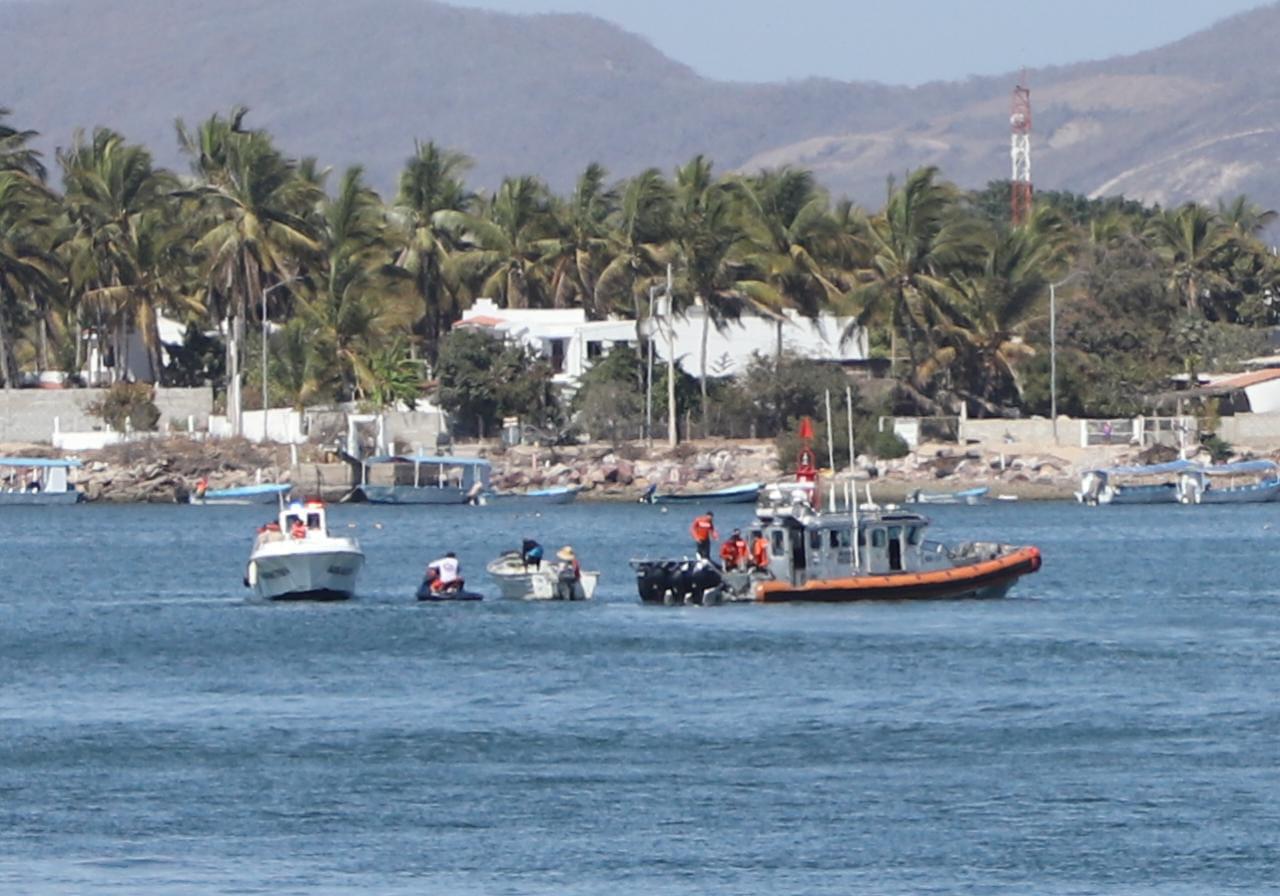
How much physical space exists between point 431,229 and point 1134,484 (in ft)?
104

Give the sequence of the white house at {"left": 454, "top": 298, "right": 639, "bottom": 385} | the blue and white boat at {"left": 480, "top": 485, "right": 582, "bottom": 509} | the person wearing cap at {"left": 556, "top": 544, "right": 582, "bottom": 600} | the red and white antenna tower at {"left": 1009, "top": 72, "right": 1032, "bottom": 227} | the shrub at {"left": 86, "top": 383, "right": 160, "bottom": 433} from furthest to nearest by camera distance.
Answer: the red and white antenna tower at {"left": 1009, "top": 72, "right": 1032, "bottom": 227}
the white house at {"left": 454, "top": 298, "right": 639, "bottom": 385}
the shrub at {"left": 86, "top": 383, "right": 160, "bottom": 433}
the blue and white boat at {"left": 480, "top": 485, "right": 582, "bottom": 509}
the person wearing cap at {"left": 556, "top": 544, "right": 582, "bottom": 600}

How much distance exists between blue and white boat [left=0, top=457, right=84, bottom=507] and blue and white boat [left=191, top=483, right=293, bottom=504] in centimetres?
474

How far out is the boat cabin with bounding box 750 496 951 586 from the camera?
47.6m

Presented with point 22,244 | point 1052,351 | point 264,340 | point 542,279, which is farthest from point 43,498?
point 1052,351

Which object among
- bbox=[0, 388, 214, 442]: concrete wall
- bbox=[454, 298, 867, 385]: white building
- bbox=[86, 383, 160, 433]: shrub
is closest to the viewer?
bbox=[86, 383, 160, 433]: shrub

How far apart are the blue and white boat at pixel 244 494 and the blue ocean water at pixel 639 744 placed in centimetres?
3627

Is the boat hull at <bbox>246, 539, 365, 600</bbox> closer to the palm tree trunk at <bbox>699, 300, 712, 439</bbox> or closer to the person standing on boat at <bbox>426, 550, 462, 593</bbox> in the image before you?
the person standing on boat at <bbox>426, 550, 462, 593</bbox>

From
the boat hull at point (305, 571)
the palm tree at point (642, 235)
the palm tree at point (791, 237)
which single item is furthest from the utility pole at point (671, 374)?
the boat hull at point (305, 571)

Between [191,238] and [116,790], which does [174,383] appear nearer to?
[191,238]

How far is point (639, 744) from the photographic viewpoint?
107 ft

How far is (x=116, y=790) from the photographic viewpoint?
29172 mm

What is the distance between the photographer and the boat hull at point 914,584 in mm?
47938

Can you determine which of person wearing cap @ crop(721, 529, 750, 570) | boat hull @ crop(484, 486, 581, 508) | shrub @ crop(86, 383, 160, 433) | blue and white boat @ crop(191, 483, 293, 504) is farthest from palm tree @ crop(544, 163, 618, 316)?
person wearing cap @ crop(721, 529, 750, 570)

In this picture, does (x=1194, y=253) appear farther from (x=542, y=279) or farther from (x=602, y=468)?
(x=602, y=468)
